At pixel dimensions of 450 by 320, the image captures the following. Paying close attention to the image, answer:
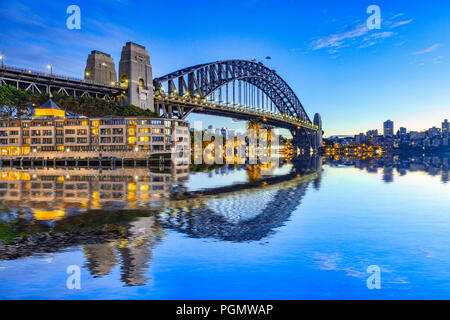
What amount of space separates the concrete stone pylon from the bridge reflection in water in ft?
240

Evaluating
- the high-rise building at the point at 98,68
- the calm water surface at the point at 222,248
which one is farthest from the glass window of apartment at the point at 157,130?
the calm water surface at the point at 222,248

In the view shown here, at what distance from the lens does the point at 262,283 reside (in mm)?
10586

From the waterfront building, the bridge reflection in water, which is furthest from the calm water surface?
the waterfront building

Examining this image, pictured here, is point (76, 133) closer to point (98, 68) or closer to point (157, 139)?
point (157, 139)

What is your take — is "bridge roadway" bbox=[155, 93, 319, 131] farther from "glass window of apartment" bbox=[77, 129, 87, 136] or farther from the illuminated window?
"glass window of apartment" bbox=[77, 129, 87, 136]

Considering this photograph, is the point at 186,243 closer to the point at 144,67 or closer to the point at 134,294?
the point at 134,294

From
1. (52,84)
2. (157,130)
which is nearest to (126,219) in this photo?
(157,130)

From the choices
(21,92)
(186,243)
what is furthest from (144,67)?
(186,243)

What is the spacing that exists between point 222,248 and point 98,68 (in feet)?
350

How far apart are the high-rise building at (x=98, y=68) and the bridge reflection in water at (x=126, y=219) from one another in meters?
84.3

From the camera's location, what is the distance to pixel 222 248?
45.7 feet

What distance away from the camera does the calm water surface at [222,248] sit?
10250 mm

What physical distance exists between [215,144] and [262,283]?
160 meters

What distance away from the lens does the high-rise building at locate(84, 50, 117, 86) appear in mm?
109750
